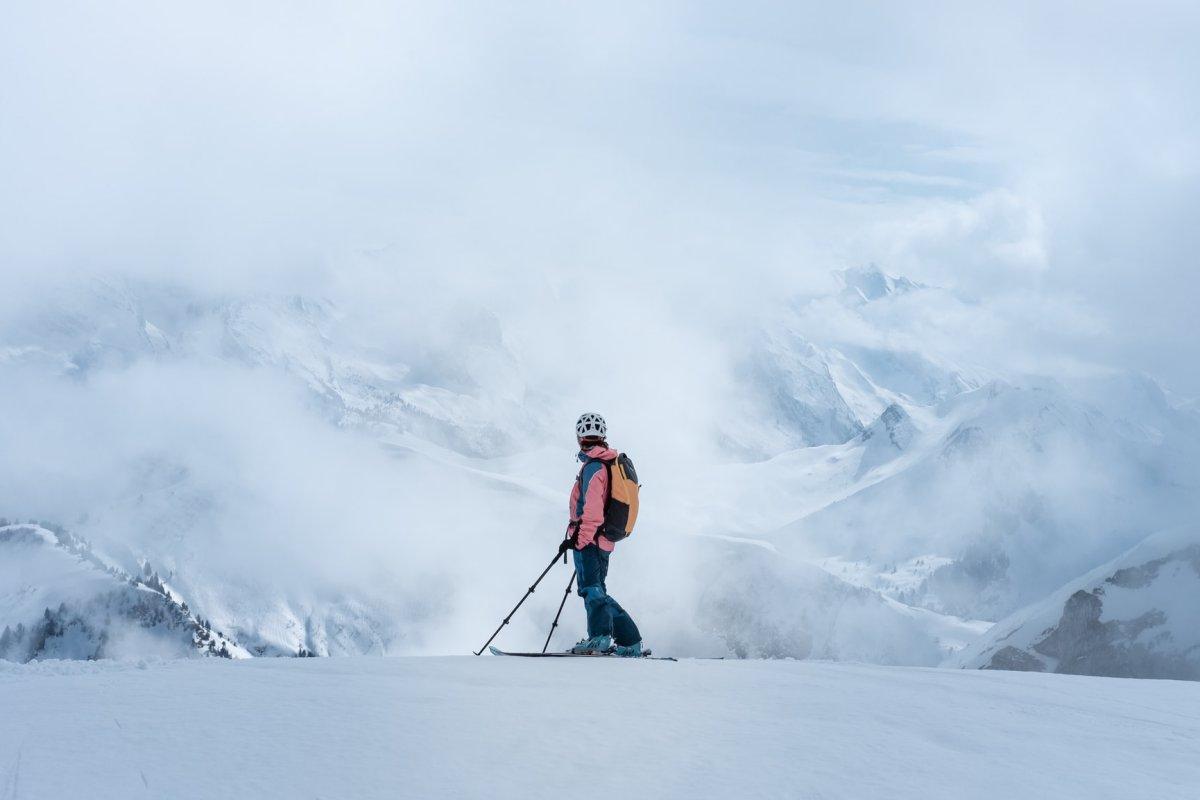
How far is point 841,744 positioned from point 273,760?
15.0 feet

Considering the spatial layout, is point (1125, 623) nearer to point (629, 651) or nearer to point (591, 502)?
point (629, 651)

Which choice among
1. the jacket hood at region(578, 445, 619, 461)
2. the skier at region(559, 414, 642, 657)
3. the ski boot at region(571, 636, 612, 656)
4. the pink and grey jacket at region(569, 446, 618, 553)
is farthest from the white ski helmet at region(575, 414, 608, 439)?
the ski boot at region(571, 636, 612, 656)

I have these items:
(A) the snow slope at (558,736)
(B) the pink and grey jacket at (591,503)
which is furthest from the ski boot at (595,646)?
(A) the snow slope at (558,736)

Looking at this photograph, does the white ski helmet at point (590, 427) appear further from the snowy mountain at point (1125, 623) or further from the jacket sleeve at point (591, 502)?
the snowy mountain at point (1125, 623)

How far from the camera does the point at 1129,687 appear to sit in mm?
13258

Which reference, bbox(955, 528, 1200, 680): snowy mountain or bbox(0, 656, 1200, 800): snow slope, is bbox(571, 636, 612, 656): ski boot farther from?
bbox(955, 528, 1200, 680): snowy mountain

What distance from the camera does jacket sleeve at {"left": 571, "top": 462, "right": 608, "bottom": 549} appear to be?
54.8 ft

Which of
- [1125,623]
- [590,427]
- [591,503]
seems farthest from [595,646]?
[1125,623]

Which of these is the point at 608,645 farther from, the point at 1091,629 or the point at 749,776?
the point at 1091,629

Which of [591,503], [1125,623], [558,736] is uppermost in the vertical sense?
[1125,623]

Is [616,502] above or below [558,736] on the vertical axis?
above

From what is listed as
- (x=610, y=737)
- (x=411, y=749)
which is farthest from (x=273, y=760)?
(x=610, y=737)

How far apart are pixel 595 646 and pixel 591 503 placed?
2311mm

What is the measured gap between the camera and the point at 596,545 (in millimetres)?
16734
